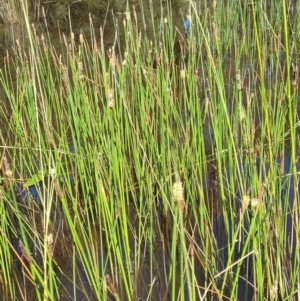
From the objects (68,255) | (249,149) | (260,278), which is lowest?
(68,255)

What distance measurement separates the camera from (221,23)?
2.94m

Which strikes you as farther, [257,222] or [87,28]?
[87,28]

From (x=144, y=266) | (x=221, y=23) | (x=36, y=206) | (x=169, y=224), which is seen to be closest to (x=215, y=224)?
(x=169, y=224)

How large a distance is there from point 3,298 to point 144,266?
38 cm

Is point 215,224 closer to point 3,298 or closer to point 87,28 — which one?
point 3,298

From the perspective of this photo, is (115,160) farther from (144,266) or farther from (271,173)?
(271,173)

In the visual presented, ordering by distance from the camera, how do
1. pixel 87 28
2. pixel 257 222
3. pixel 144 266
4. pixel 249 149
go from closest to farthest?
pixel 257 222 → pixel 249 149 → pixel 144 266 → pixel 87 28

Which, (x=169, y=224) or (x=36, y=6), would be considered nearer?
(x=169, y=224)

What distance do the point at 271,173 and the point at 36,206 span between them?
0.88m

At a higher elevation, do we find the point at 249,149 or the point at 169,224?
the point at 249,149

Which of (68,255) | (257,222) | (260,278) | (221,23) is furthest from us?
(221,23)

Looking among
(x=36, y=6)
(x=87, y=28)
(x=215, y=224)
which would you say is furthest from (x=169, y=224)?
(x=36, y=6)

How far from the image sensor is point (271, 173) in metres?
1.29

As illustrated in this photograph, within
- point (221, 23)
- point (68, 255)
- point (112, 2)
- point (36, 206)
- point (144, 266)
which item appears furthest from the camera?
point (112, 2)
